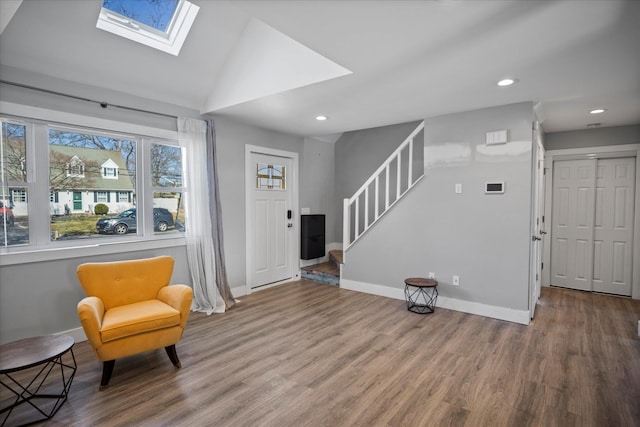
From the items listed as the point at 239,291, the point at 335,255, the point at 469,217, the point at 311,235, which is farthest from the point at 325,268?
the point at 469,217

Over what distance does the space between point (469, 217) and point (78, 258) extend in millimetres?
4313

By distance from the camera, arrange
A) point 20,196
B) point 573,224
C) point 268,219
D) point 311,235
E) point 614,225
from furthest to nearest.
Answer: point 311,235, point 268,219, point 573,224, point 614,225, point 20,196

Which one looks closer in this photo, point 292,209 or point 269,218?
point 269,218

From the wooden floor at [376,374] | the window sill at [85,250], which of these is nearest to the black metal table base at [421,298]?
the wooden floor at [376,374]

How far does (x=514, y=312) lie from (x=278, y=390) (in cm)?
285

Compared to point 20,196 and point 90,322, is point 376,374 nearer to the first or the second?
point 90,322

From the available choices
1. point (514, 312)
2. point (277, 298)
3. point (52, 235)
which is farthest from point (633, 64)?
point (52, 235)

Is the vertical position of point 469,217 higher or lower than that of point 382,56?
lower

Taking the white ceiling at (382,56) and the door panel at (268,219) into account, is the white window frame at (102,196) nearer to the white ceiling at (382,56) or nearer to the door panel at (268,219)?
the white ceiling at (382,56)

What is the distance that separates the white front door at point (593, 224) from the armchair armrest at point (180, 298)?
541cm

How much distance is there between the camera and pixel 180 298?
2699 mm

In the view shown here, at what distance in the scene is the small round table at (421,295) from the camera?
12.9 ft

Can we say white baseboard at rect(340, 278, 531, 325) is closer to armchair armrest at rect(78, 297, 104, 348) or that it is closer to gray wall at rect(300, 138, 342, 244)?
gray wall at rect(300, 138, 342, 244)

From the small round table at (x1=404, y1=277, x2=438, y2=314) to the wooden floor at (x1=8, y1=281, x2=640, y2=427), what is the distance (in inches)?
10.4
